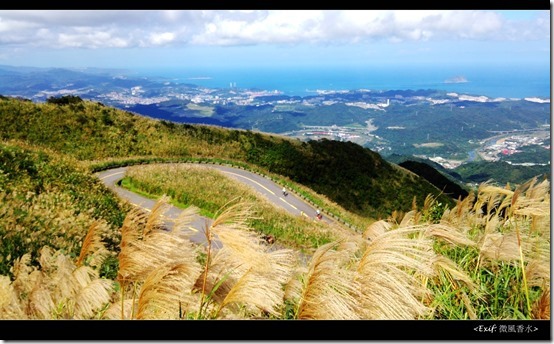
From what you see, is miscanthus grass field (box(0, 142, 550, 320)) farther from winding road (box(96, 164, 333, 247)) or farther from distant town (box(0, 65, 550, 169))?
winding road (box(96, 164, 333, 247))

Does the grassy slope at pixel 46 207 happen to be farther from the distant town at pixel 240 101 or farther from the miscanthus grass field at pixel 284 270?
the distant town at pixel 240 101

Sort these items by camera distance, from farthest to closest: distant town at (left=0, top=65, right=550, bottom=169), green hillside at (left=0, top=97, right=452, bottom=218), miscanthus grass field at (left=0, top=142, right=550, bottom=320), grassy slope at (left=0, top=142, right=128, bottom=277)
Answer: green hillside at (left=0, top=97, right=452, bottom=218) < distant town at (left=0, top=65, right=550, bottom=169) < grassy slope at (left=0, top=142, right=128, bottom=277) < miscanthus grass field at (left=0, top=142, right=550, bottom=320)

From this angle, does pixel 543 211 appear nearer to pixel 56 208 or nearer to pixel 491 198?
pixel 491 198

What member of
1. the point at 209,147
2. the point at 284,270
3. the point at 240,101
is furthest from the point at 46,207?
the point at 209,147

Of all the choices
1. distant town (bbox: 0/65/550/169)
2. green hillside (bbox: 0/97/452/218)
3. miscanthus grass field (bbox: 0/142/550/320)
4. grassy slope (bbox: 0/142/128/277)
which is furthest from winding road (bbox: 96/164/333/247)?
miscanthus grass field (bbox: 0/142/550/320)

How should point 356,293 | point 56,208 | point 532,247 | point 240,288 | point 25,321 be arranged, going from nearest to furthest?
point 240,288
point 356,293
point 25,321
point 532,247
point 56,208
